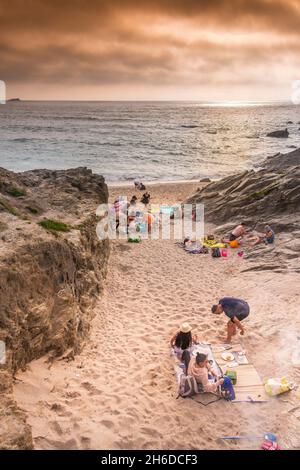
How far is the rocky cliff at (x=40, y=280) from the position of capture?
6969 mm

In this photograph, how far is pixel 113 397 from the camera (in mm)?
7484

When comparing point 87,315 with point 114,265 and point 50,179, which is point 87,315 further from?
point 50,179

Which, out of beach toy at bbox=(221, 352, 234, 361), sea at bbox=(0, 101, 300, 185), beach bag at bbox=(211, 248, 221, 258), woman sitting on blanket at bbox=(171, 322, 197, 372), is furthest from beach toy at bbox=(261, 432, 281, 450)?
sea at bbox=(0, 101, 300, 185)

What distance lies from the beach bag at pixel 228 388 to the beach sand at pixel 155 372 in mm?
134

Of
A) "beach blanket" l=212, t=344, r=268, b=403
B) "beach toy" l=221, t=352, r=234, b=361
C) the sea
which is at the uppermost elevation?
the sea

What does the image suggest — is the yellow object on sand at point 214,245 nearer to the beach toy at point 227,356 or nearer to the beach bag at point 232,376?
the beach toy at point 227,356

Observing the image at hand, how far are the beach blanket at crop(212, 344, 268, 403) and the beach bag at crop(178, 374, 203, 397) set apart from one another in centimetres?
75

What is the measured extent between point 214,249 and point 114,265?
4.20 m

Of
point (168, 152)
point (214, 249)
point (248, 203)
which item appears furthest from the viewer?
point (168, 152)

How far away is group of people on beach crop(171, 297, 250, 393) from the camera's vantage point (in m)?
7.49

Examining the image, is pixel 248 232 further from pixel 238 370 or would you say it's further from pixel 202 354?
pixel 202 354

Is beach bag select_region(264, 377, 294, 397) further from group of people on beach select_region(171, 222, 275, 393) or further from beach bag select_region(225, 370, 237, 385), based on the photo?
group of people on beach select_region(171, 222, 275, 393)

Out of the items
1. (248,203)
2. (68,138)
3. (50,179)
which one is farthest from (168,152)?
(50,179)

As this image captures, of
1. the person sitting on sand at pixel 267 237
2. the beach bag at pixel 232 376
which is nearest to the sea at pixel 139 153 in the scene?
the person sitting on sand at pixel 267 237
